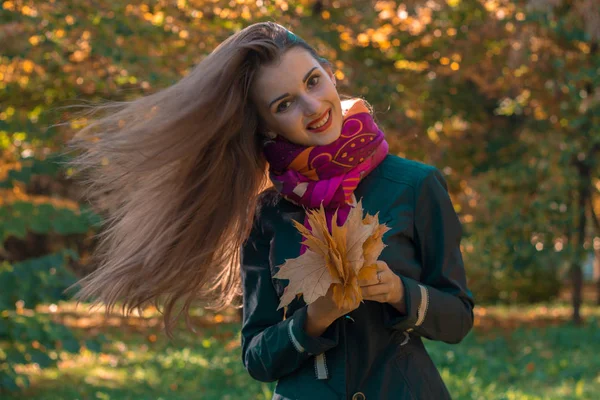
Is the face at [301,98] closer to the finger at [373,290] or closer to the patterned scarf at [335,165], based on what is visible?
the patterned scarf at [335,165]

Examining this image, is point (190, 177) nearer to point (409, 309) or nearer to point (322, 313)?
point (322, 313)

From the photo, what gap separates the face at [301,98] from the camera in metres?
2.58

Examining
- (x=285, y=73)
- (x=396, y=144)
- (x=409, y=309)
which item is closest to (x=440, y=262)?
(x=409, y=309)

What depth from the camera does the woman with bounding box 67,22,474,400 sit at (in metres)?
2.45

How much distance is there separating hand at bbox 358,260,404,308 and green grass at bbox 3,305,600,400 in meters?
4.58

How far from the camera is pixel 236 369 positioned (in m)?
8.45

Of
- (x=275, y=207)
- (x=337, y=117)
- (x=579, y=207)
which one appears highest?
(x=337, y=117)

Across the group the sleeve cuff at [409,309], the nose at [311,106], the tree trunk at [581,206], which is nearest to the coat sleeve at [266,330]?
A: the sleeve cuff at [409,309]

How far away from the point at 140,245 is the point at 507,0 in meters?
9.70

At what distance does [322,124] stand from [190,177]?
1.59 feet

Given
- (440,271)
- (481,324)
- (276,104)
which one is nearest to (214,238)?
(276,104)

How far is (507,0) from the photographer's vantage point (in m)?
11.6

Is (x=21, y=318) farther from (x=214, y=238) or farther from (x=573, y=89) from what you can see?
(x=573, y=89)

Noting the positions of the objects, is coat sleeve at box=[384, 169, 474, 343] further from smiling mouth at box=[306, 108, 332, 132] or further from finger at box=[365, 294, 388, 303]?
smiling mouth at box=[306, 108, 332, 132]
